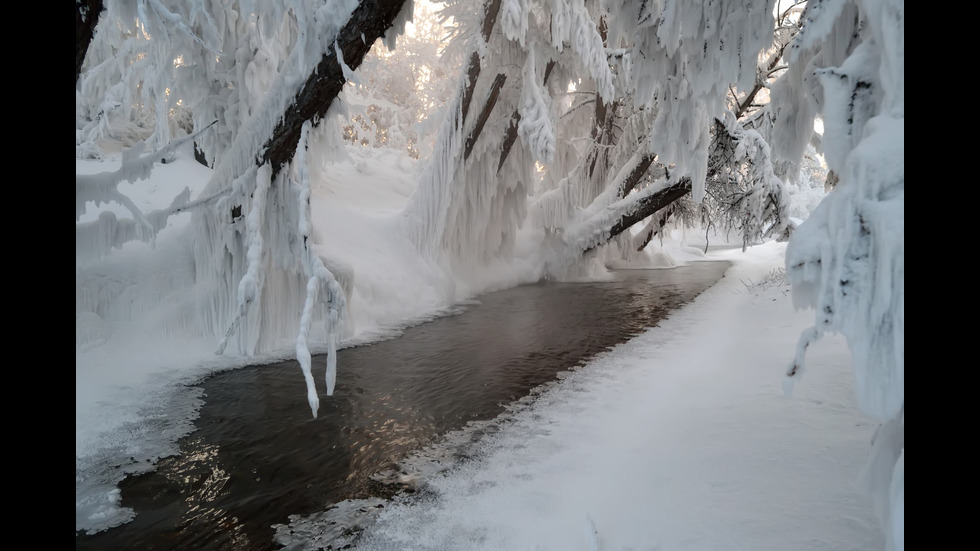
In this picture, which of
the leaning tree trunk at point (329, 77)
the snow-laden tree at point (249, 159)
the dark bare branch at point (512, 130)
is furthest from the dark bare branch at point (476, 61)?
the leaning tree trunk at point (329, 77)

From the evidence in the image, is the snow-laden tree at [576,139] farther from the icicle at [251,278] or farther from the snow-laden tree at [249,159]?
the icicle at [251,278]

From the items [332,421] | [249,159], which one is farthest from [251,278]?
[249,159]

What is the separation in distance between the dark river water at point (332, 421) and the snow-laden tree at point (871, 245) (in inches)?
94.0

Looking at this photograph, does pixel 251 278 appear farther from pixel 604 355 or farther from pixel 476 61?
pixel 476 61

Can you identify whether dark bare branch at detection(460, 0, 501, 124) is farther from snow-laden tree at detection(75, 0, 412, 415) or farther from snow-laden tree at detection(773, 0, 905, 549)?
snow-laden tree at detection(773, 0, 905, 549)

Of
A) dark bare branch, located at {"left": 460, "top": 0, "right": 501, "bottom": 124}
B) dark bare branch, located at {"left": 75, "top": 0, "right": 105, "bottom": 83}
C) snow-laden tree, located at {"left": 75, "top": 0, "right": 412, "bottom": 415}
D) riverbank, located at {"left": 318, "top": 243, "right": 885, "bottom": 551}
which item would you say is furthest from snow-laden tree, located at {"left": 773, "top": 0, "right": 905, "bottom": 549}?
dark bare branch, located at {"left": 460, "top": 0, "right": 501, "bottom": 124}

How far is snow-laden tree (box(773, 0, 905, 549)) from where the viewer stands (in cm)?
150

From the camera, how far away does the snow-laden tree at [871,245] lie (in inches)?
59.2

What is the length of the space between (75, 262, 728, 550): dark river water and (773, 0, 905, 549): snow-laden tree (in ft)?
7.83

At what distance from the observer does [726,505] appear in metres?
2.44

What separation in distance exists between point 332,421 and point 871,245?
3.78 meters
